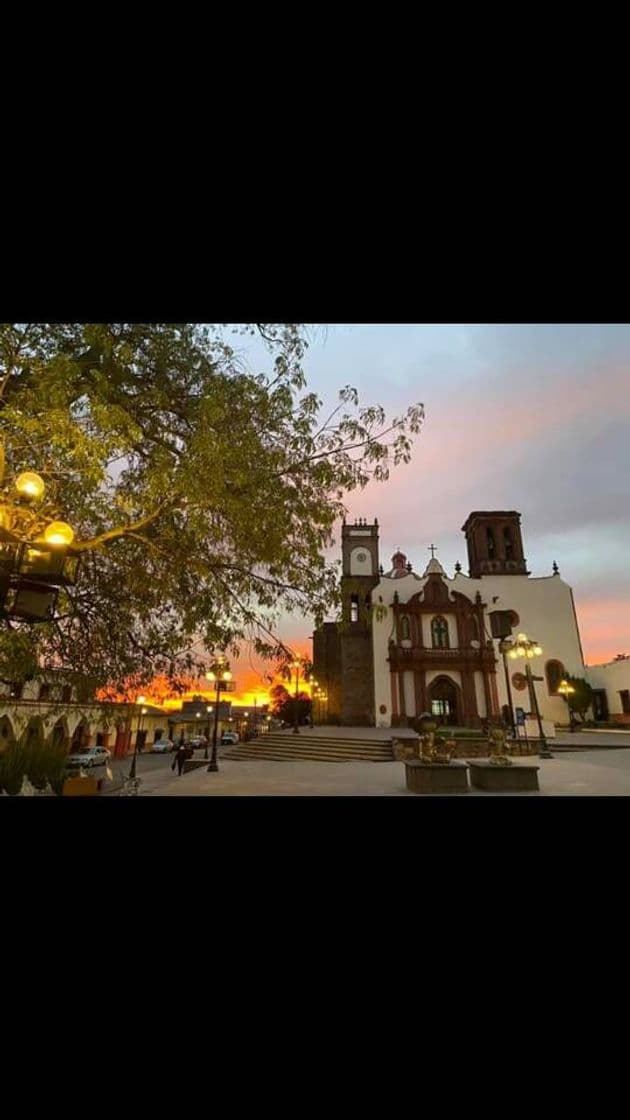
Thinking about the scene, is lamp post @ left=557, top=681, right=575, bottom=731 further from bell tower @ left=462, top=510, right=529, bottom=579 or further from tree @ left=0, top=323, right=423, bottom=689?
tree @ left=0, top=323, right=423, bottom=689

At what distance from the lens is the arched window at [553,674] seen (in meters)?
18.6

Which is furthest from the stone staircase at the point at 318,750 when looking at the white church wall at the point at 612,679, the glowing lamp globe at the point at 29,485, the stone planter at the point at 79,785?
the white church wall at the point at 612,679

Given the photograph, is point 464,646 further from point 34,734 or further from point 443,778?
point 34,734

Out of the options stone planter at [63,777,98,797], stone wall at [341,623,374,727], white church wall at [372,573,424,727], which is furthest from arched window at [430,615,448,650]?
stone planter at [63,777,98,797]

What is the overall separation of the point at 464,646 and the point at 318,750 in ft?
27.0

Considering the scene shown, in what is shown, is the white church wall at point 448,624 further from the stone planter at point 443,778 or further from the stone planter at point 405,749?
the stone planter at point 443,778

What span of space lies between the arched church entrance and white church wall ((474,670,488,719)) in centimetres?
73

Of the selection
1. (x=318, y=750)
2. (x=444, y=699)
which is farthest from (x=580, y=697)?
(x=318, y=750)

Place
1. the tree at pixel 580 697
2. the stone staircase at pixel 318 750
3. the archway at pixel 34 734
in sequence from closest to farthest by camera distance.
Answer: the archway at pixel 34 734 < the stone staircase at pixel 318 750 < the tree at pixel 580 697

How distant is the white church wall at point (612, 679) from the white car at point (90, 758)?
17550mm
